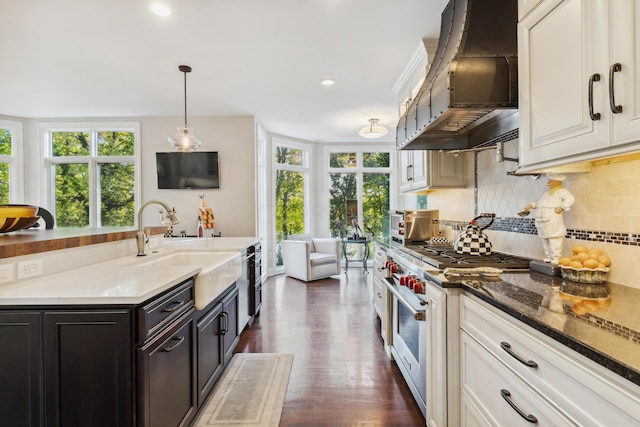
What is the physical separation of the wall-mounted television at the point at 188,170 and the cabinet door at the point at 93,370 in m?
3.79

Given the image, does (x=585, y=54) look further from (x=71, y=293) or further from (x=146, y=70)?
(x=146, y=70)

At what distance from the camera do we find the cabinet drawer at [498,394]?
0.94 metres

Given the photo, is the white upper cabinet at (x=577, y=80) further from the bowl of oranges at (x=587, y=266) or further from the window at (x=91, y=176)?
the window at (x=91, y=176)

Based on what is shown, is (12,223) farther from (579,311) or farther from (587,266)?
(587,266)

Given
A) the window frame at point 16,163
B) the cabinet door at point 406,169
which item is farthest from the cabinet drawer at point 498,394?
the window frame at point 16,163

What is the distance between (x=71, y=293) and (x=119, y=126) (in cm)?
458

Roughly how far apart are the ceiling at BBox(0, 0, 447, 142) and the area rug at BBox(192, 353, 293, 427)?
2731mm

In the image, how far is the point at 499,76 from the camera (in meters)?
1.58

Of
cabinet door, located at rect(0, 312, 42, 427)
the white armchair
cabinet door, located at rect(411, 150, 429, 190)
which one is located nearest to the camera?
cabinet door, located at rect(0, 312, 42, 427)

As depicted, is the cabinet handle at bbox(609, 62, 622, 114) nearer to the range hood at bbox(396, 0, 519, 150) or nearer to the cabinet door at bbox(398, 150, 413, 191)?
the range hood at bbox(396, 0, 519, 150)

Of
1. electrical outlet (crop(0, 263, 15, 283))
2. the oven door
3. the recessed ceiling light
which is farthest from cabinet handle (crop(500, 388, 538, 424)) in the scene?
the recessed ceiling light

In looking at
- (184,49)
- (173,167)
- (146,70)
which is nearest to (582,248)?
(184,49)

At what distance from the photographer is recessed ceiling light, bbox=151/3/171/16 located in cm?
223

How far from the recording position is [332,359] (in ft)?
8.79
